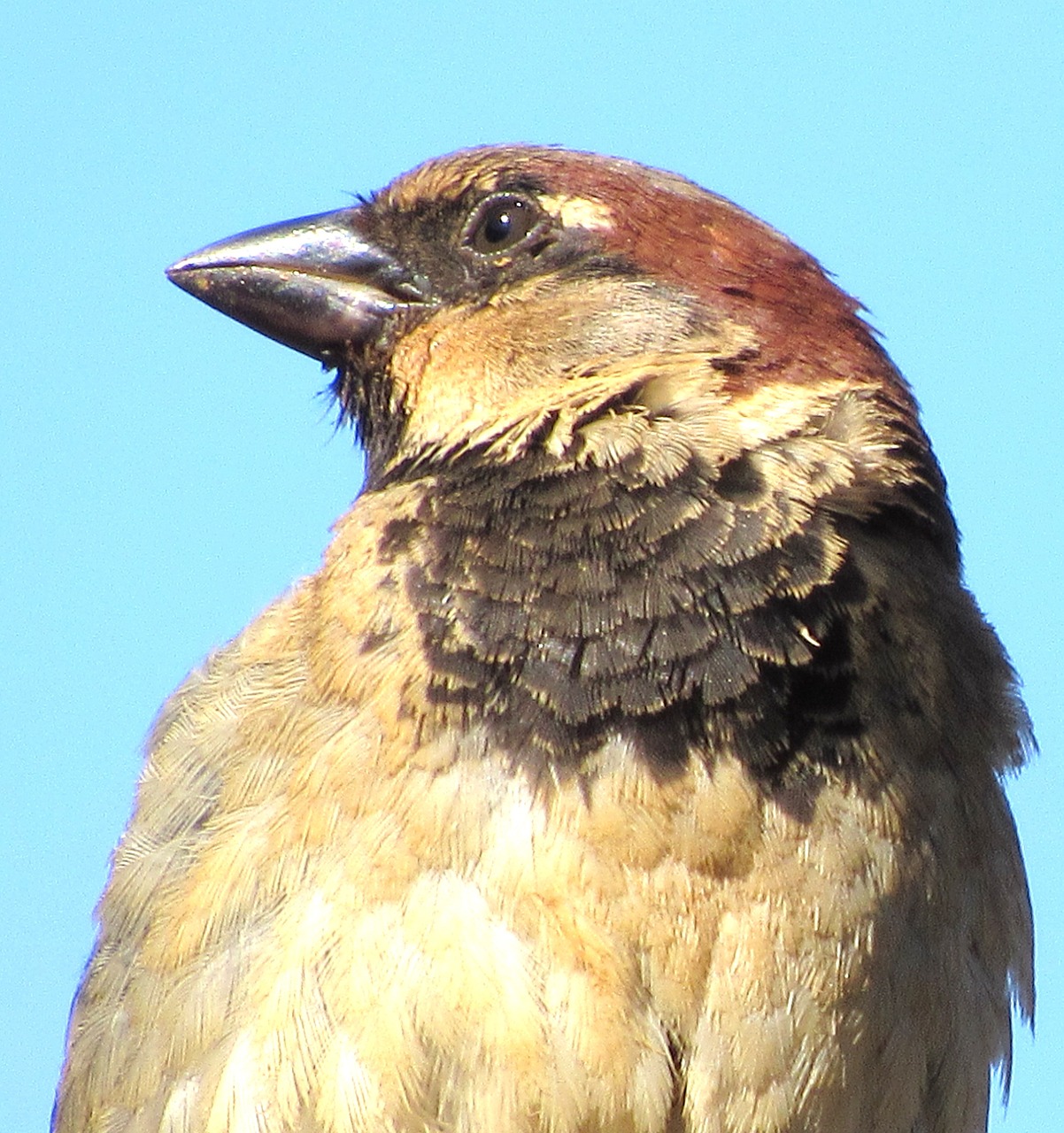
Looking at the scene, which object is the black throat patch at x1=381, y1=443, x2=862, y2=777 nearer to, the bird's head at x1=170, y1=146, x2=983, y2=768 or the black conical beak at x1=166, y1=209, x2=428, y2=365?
the bird's head at x1=170, y1=146, x2=983, y2=768

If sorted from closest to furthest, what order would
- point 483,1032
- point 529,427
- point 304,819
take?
point 483,1032
point 304,819
point 529,427

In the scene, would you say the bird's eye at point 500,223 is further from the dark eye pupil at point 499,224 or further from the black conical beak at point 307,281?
the black conical beak at point 307,281

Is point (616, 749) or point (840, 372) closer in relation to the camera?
point (616, 749)

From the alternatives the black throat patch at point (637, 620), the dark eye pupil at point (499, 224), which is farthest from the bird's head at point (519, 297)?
the black throat patch at point (637, 620)

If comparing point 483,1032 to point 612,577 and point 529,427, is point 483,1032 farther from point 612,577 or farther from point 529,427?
point 529,427

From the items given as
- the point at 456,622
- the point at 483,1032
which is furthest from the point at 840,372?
the point at 483,1032

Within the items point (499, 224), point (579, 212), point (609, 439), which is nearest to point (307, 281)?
point (499, 224)

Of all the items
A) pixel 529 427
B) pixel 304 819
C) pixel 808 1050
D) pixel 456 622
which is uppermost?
pixel 529 427

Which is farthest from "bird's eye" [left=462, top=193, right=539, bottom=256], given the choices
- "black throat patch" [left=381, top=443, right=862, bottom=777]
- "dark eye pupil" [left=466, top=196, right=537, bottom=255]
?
"black throat patch" [left=381, top=443, right=862, bottom=777]
